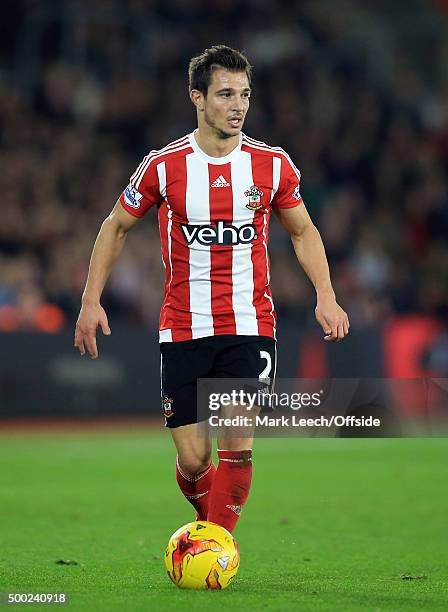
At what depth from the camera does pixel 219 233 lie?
5.92m

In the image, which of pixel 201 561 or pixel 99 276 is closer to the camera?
pixel 201 561

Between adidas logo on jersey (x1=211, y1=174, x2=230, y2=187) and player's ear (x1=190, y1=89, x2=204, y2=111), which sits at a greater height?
player's ear (x1=190, y1=89, x2=204, y2=111)

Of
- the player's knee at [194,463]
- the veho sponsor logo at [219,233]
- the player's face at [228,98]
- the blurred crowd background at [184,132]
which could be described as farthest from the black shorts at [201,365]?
the blurred crowd background at [184,132]

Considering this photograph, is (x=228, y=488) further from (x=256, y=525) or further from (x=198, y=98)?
(x=256, y=525)

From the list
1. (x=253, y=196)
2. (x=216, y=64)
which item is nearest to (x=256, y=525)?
(x=253, y=196)

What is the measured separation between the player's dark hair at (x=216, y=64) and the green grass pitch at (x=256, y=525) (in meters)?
2.27

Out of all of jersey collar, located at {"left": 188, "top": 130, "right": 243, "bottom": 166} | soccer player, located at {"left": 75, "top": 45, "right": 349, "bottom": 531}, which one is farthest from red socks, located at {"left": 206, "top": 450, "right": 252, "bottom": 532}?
jersey collar, located at {"left": 188, "top": 130, "right": 243, "bottom": 166}

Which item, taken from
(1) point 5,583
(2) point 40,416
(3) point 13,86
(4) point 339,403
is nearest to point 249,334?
(4) point 339,403

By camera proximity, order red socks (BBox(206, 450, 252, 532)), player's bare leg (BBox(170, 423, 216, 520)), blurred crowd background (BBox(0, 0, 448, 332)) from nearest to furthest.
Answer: red socks (BBox(206, 450, 252, 532)), player's bare leg (BBox(170, 423, 216, 520)), blurred crowd background (BBox(0, 0, 448, 332))

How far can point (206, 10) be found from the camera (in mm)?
19422

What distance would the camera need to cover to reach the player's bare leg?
6023 millimetres

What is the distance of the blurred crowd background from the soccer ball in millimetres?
9288

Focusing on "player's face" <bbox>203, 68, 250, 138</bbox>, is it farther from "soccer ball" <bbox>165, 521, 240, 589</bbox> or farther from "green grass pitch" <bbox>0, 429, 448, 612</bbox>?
"green grass pitch" <bbox>0, 429, 448, 612</bbox>

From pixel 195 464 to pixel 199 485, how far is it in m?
0.18
